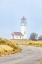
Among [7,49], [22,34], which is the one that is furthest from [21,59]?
[22,34]

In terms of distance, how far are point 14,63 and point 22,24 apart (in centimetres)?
12112

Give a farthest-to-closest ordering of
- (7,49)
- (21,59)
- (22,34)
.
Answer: (22,34) → (7,49) → (21,59)

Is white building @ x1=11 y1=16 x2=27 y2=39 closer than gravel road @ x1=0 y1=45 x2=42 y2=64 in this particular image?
No

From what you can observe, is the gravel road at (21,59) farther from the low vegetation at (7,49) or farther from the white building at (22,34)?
the white building at (22,34)

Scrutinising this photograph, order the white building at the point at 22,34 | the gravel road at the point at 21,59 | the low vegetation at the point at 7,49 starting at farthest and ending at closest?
the white building at the point at 22,34 → the low vegetation at the point at 7,49 → the gravel road at the point at 21,59

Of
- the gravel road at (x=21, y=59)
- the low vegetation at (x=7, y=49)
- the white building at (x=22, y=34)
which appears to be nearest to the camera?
the gravel road at (x=21, y=59)

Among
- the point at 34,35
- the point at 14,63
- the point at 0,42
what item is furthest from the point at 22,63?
the point at 34,35

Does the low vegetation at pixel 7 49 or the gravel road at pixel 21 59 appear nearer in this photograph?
the gravel road at pixel 21 59

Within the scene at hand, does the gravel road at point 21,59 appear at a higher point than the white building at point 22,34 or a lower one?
lower

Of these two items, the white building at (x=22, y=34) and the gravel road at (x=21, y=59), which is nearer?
the gravel road at (x=21, y=59)

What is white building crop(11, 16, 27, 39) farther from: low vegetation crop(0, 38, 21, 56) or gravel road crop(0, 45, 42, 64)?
gravel road crop(0, 45, 42, 64)

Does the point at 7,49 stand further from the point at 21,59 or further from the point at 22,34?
the point at 22,34

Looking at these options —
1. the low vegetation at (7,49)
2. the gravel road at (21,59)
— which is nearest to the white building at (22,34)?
the low vegetation at (7,49)

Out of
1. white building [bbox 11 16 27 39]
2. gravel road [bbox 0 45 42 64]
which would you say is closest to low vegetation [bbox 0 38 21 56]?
gravel road [bbox 0 45 42 64]
